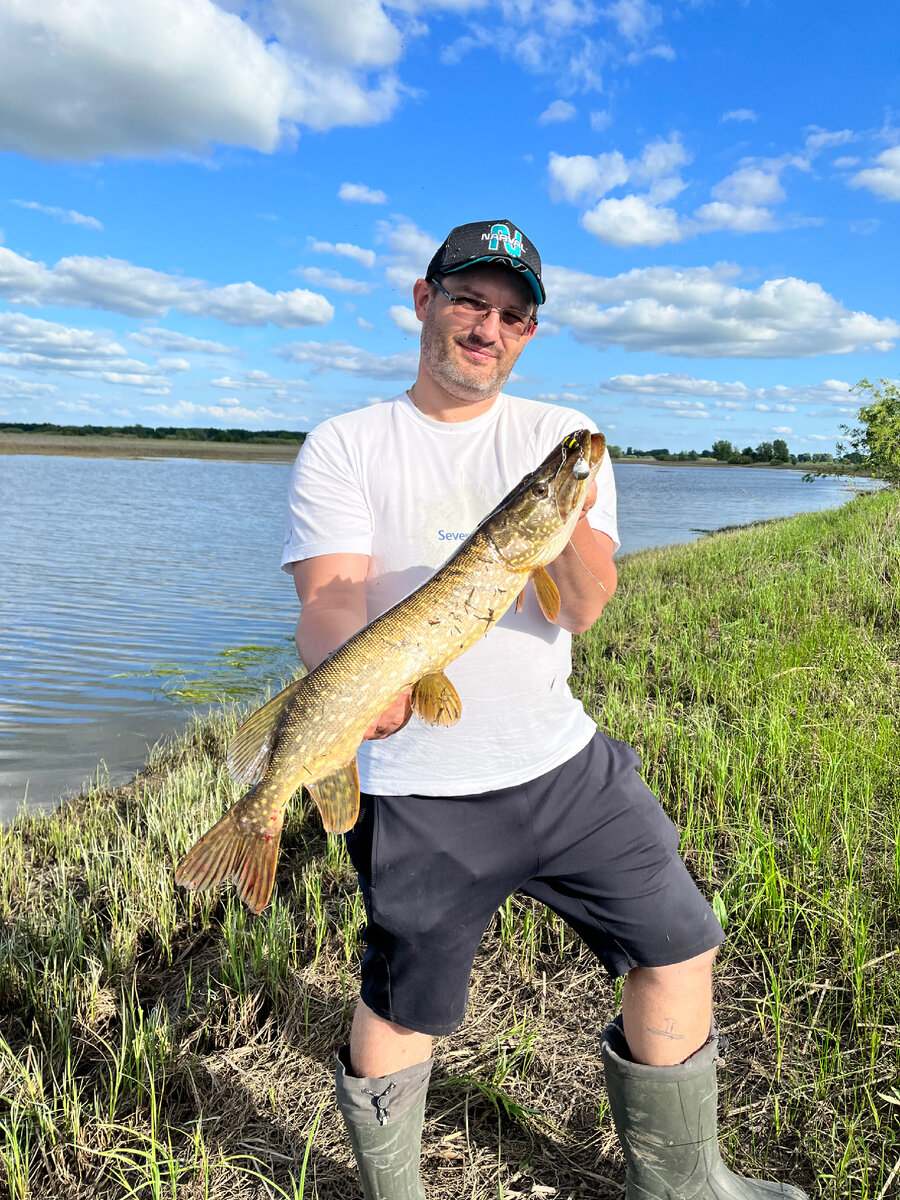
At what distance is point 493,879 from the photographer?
89.4 inches

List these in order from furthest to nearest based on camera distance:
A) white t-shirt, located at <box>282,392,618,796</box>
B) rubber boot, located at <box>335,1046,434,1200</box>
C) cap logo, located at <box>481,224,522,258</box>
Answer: cap logo, located at <box>481,224,522,258</box>, white t-shirt, located at <box>282,392,618,796</box>, rubber boot, located at <box>335,1046,434,1200</box>

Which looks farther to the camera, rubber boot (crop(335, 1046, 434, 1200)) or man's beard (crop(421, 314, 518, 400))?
man's beard (crop(421, 314, 518, 400))

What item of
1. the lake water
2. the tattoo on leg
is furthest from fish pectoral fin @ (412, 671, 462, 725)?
the lake water

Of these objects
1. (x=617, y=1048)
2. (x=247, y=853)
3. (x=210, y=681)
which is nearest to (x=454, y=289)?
(x=247, y=853)

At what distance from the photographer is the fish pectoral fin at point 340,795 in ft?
6.81

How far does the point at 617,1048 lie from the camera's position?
234cm

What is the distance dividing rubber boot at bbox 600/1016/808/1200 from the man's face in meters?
2.19

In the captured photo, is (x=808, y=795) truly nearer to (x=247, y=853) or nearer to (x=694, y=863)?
(x=694, y=863)

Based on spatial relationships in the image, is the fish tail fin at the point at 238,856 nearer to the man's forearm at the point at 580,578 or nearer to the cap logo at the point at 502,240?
the man's forearm at the point at 580,578

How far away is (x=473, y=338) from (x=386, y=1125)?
2.48 meters

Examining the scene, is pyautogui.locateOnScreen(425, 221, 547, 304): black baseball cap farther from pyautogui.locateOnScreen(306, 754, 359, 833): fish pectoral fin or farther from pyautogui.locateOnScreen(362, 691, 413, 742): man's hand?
pyautogui.locateOnScreen(306, 754, 359, 833): fish pectoral fin

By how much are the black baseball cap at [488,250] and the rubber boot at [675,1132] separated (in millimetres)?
2586

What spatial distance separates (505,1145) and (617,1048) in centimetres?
66

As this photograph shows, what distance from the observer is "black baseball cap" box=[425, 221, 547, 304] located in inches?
102
